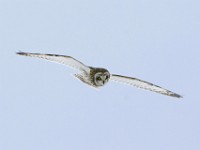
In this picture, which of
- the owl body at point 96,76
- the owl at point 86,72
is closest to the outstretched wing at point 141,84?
the owl at point 86,72

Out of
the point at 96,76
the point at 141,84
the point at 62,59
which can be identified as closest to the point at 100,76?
the point at 96,76

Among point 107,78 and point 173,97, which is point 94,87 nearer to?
point 107,78

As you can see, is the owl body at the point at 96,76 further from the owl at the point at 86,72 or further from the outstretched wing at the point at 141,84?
the outstretched wing at the point at 141,84

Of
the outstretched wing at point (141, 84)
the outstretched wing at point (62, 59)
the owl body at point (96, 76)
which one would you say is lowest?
the outstretched wing at point (141, 84)

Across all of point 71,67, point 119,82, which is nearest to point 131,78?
point 119,82

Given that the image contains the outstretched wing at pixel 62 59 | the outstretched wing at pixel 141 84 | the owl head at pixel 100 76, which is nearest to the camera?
the outstretched wing at pixel 62 59

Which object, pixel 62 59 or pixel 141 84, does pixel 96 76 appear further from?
pixel 141 84

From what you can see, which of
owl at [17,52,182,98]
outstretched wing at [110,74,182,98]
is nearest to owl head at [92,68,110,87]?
owl at [17,52,182,98]

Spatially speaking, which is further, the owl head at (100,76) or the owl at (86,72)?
the owl head at (100,76)

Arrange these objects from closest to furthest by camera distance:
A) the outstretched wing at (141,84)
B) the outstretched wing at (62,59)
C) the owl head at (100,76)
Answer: the outstretched wing at (62,59) → the owl head at (100,76) → the outstretched wing at (141,84)

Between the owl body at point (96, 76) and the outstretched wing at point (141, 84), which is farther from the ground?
the owl body at point (96, 76)
